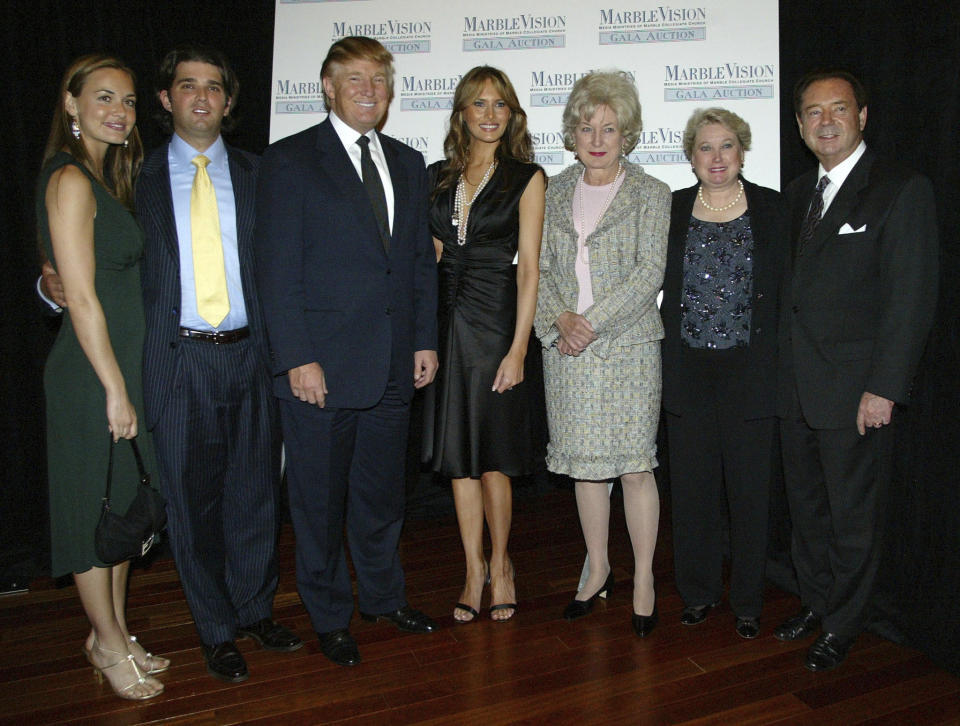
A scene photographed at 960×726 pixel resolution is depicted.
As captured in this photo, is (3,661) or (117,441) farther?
(3,661)

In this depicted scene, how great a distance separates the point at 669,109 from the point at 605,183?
1.07m

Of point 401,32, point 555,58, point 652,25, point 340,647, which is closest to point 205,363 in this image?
point 340,647

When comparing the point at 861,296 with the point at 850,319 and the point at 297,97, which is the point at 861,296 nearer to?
the point at 850,319

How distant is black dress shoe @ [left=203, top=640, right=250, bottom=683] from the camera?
8.59 feet

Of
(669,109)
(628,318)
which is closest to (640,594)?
(628,318)

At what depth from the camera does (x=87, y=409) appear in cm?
239

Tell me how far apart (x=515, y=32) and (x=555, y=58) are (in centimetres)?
23

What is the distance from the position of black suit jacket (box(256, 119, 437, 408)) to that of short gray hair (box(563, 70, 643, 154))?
2.23 ft

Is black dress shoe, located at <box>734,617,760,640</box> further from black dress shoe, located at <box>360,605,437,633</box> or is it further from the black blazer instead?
black dress shoe, located at <box>360,605,437,633</box>

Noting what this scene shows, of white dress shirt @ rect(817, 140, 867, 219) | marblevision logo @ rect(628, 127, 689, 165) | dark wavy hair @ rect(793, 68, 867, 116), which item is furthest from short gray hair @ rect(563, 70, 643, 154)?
marblevision logo @ rect(628, 127, 689, 165)

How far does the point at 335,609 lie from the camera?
2.78 m

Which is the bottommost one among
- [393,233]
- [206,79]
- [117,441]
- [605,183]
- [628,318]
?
[117,441]

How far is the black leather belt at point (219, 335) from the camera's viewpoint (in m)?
2.50

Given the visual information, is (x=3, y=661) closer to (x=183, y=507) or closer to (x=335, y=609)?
(x=183, y=507)
